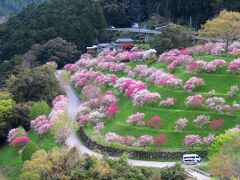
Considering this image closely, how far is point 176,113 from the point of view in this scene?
49.1m

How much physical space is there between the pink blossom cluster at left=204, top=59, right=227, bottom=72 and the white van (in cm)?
1383

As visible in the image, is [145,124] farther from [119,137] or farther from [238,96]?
[238,96]

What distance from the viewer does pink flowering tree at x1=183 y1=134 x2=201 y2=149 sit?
4431 centimetres

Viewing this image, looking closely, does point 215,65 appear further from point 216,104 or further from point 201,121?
point 201,121

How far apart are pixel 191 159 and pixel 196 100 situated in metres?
7.74

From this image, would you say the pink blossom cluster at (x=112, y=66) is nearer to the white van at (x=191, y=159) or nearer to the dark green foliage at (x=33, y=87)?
the dark green foliage at (x=33, y=87)

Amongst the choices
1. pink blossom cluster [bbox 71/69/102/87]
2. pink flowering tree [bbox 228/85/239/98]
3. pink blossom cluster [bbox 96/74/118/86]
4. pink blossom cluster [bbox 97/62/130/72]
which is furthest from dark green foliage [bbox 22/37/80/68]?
pink flowering tree [bbox 228/85/239/98]

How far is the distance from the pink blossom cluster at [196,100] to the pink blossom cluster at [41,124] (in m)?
13.7

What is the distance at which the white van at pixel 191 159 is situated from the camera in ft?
139

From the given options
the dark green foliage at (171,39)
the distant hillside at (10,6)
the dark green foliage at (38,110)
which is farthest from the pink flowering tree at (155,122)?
the distant hillside at (10,6)

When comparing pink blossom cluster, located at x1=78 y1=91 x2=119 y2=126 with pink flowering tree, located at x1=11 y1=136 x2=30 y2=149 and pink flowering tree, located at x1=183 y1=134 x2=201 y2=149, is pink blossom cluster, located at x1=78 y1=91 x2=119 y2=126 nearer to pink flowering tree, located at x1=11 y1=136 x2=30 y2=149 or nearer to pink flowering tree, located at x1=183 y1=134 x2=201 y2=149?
pink flowering tree, located at x1=11 y1=136 x2=30 y2=149

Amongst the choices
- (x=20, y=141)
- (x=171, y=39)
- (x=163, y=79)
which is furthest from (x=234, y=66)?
(x=20, y=141)

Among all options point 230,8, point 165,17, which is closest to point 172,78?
point 230,8

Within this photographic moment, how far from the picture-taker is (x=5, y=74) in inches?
3022
